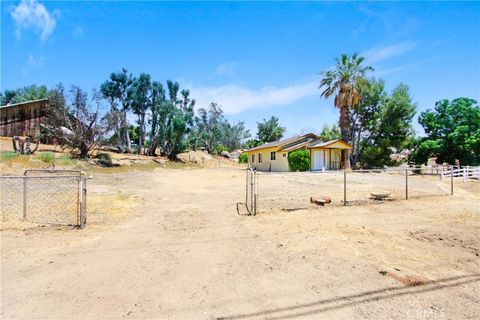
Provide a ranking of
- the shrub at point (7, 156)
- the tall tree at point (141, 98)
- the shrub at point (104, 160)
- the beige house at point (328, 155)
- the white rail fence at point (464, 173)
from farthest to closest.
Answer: the tall tree at point (141, 98)
the beige house at point (328, 155)
the shrub at point (104, 160)
the white rail fence at point (464, 173)
the shrub at point (7, 156)

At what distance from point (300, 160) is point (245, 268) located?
24466mm

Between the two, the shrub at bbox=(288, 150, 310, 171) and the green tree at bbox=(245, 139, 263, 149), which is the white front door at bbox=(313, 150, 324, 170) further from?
the green tree at bbox=(245, 139, 263, 149)

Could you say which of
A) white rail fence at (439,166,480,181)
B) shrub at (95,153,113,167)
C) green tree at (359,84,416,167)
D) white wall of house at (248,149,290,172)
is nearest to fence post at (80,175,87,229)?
white rail fence at (439,166,480,181)

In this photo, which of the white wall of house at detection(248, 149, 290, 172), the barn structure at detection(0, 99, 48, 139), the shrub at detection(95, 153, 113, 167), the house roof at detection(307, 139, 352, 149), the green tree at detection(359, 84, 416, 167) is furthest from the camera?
the green tree at detection(359, 84, 416, 167)

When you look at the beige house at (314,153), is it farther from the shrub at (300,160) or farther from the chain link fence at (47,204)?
the chain link fence at (47,204)

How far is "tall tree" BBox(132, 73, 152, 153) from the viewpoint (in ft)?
126

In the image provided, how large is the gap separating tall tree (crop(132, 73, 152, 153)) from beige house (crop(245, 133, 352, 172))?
18397 millimetres

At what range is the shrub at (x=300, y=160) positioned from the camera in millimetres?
27844

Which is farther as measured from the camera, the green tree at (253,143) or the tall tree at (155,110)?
the green tree at (253,143)

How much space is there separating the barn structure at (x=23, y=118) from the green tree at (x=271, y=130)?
38.8 m

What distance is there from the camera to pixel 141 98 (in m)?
38.8

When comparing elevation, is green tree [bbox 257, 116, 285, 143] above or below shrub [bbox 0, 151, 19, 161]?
above

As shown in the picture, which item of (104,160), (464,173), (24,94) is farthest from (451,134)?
(24,94)

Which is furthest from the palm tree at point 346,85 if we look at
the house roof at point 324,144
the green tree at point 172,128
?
the green tree at point 172,128
